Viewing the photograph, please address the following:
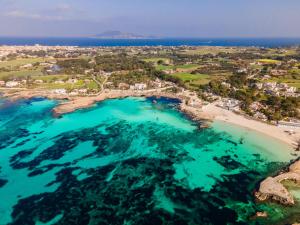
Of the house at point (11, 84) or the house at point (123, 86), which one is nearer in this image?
the house at point (123, 86)

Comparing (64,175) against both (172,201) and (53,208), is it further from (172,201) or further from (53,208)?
(172,201)

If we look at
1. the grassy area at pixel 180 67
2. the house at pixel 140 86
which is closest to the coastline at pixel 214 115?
the house at pixel 140 86

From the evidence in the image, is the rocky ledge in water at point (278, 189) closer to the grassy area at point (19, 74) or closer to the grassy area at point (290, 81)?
the grassy area at point (290, 81)

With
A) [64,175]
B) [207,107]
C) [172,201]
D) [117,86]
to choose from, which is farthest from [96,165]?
[117,86]

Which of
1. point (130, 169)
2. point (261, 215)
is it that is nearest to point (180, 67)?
point (130, 169)

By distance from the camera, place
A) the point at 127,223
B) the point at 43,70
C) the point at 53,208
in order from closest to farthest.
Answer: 1. the point at 127,223
2. the point at 53,208
3. the point at 43,70

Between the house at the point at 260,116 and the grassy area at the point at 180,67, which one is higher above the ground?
the grassy area at the point at 180,67
